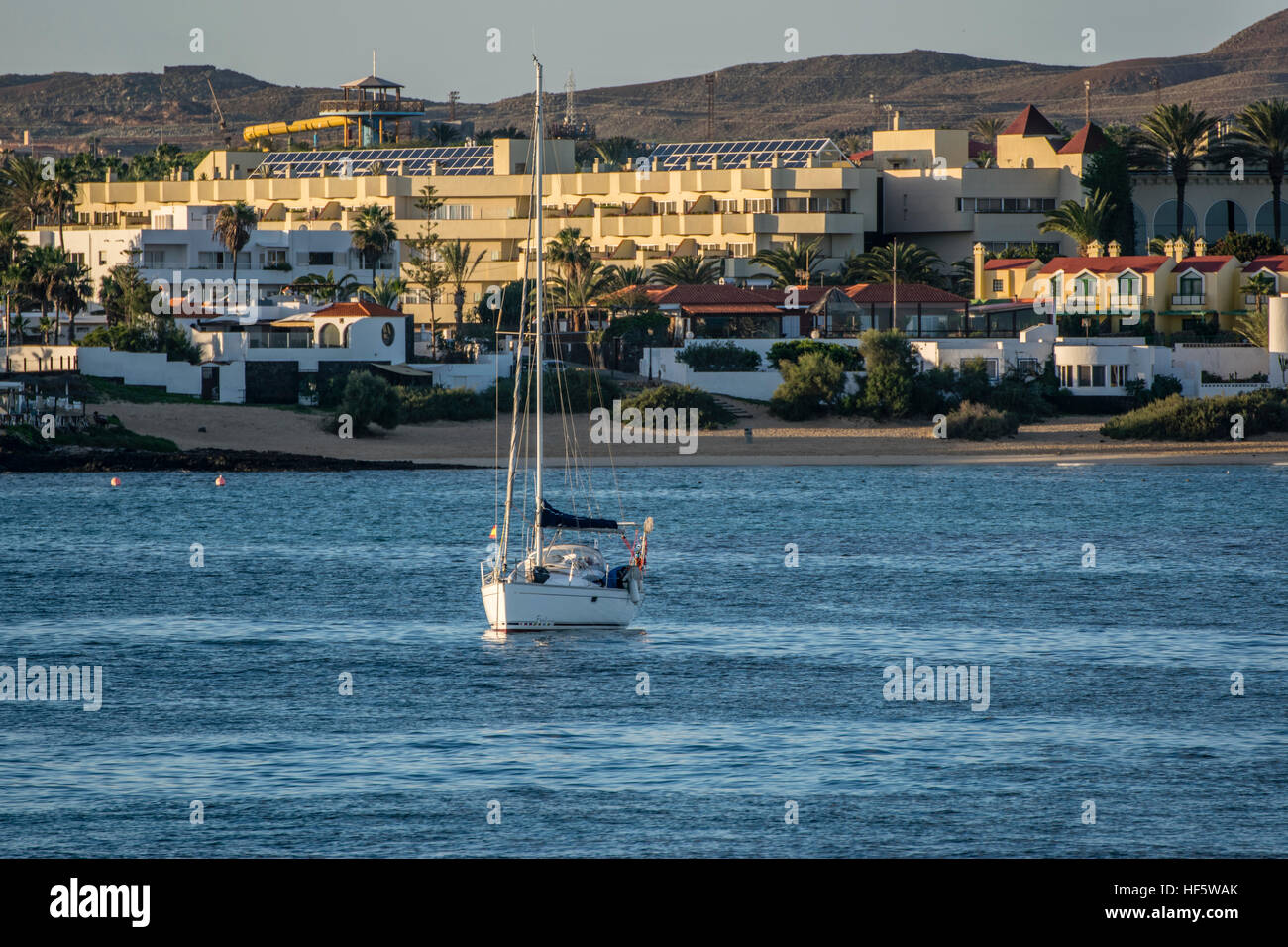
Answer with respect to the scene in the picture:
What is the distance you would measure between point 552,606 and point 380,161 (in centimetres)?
12996

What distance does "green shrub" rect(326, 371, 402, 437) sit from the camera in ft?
291

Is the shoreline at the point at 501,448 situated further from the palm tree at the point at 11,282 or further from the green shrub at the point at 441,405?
the palm tree at the point at 11,282

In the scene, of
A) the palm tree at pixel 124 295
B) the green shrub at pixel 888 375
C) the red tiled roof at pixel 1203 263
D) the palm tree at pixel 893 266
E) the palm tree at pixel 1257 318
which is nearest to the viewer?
the green shrub at pixel 888 375

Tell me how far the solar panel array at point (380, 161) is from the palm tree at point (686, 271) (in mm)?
31345

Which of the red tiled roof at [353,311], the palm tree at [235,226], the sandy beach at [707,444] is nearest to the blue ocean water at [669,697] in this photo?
the sandy beach at [707,444]

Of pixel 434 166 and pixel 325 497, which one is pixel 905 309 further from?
pixel 434 166

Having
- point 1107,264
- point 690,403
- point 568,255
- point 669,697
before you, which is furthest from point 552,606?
point 1107,264

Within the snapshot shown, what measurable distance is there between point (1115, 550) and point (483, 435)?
130ft

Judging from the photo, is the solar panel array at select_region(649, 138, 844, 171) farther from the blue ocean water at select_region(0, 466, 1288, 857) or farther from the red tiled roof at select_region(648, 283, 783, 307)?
the blue ocean water at select_region(0, 466, 1288, 857)

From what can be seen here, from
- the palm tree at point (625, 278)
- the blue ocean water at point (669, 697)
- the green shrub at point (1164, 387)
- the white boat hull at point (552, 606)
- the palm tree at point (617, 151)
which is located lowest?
the blue ocean water at point (669, 697)

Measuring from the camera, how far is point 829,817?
25.5m

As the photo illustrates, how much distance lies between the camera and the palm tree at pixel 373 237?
405 feet

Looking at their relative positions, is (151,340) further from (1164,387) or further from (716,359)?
(1164,387)

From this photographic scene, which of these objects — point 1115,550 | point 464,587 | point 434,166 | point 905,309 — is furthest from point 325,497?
point 434,166
